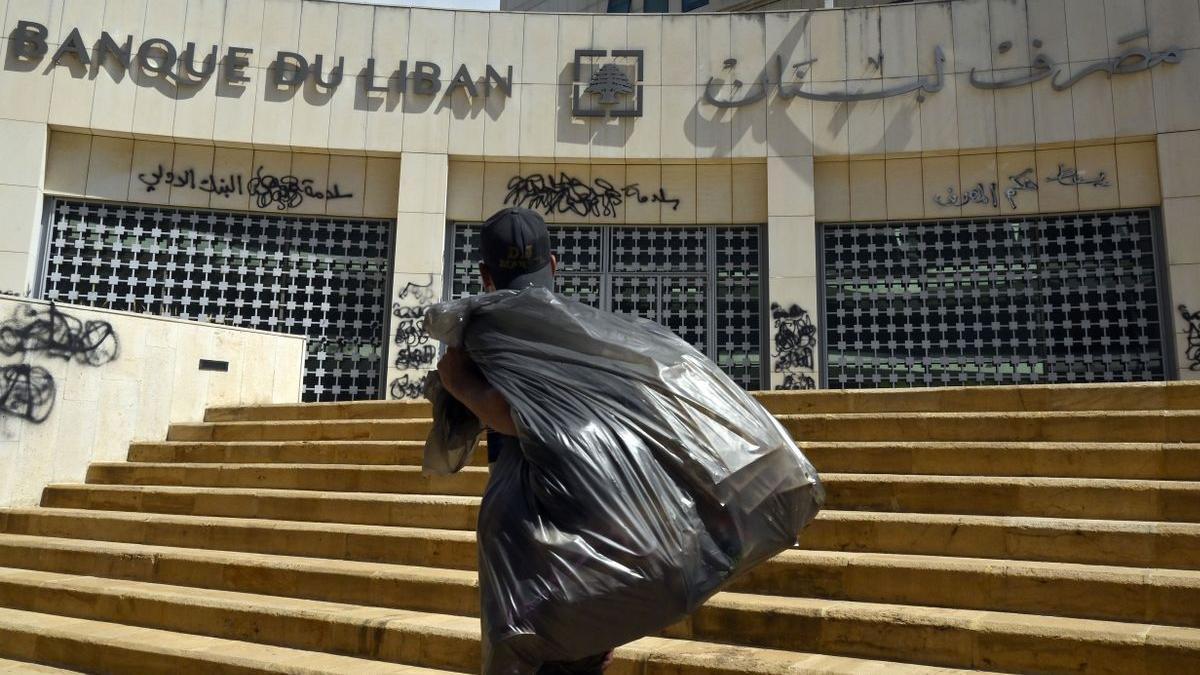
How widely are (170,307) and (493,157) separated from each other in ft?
15.0

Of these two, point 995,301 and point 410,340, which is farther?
point 410,340

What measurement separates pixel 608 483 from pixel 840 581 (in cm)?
269

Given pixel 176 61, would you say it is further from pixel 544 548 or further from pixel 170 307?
pixel 544 548

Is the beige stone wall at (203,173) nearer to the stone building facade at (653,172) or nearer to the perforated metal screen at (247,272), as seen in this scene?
the stone building facade at (653,172)

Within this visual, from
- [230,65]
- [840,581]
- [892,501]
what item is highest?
[230,65]

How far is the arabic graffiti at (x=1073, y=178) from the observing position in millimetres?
11609

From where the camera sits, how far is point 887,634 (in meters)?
3.62

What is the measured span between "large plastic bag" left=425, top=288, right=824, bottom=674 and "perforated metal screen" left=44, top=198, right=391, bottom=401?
10.7m

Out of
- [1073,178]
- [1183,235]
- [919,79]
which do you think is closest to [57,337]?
[919,79]

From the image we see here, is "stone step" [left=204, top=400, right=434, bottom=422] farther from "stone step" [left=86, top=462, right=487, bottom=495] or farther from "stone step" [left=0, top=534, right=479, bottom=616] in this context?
"stone step" [left=0, top=534, right=479, bottom=616]

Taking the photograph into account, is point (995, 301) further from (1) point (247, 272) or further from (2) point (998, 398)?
(1) point (247, 272)

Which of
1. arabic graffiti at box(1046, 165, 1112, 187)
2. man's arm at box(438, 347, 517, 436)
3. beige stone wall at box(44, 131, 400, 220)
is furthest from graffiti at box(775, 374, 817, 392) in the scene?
man's arm at box(438, 347, 517, 436)

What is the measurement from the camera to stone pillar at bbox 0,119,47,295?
11406 mm

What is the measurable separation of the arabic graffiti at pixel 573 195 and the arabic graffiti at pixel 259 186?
234 cm
